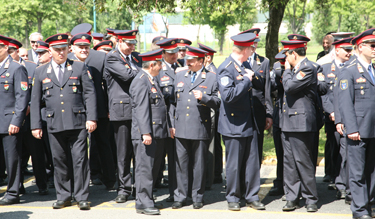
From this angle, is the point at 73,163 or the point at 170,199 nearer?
the point at 73,163

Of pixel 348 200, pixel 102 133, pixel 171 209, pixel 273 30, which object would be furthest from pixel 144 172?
pixel 273 30

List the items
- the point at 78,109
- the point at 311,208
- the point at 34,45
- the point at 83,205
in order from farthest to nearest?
the point at 34,45
the point at 78,109
the point at 83,205
the point at 311,208

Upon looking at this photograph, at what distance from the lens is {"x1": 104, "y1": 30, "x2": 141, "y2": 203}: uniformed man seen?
6.21m

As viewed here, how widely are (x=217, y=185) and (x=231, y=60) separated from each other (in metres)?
2.50

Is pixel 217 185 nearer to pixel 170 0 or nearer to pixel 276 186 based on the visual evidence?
pixel 276 186

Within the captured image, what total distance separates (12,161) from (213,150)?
3139 millimetres

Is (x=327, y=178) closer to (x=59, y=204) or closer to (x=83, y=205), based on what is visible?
(x=83, y=205)

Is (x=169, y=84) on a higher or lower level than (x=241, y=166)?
higher

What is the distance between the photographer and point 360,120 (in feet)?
16.8

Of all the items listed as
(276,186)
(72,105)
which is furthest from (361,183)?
(72,105)

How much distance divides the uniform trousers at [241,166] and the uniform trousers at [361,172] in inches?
50.2

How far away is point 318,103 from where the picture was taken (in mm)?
5859

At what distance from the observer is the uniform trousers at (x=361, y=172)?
5098 mm

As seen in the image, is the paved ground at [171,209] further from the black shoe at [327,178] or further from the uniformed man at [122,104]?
the black shoe at [327,178]
